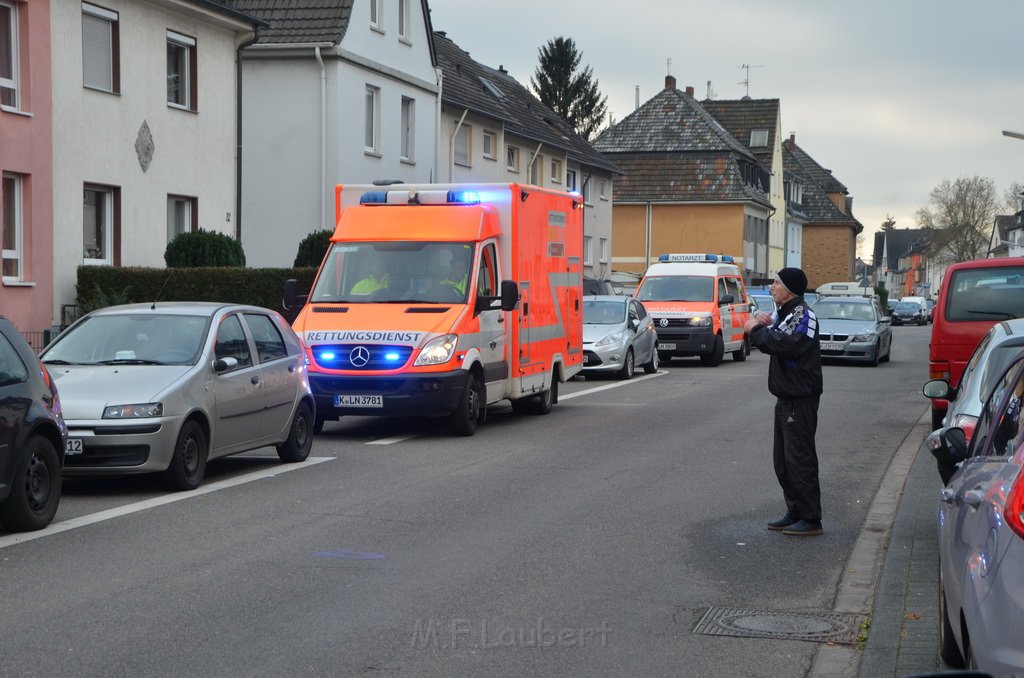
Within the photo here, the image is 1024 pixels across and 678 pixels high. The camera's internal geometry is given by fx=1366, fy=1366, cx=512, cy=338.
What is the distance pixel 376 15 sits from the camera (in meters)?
34.2

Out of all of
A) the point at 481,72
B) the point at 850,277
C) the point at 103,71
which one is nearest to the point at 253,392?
the point at 103,71

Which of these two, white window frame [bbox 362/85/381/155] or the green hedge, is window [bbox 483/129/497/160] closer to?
white window frame [bbox 362/85/381/155]

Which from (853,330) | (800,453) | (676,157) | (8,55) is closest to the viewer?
(800,453)

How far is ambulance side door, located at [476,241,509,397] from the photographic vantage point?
15.6 m

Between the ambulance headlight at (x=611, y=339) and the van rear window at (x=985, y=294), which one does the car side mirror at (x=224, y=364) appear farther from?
the ambulance headlight at (x=611, y=339)

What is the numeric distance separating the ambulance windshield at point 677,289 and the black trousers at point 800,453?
2148cm

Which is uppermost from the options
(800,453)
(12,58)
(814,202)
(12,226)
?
(814,202)

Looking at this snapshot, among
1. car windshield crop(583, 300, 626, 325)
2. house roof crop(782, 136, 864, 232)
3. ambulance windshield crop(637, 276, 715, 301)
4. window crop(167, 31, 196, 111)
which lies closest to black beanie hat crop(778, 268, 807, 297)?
car windshield crop(583, 300, 626, 325)

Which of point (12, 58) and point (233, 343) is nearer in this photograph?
point (233, 343)

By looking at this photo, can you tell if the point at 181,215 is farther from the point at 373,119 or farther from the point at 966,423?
the point at 966,423

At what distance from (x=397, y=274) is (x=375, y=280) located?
0.87ft

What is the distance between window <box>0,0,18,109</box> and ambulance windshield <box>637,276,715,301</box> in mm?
14143

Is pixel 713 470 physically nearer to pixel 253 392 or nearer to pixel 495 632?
pixel 253 392

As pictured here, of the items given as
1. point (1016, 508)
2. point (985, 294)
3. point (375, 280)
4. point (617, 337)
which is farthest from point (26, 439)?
point (617, 337)
